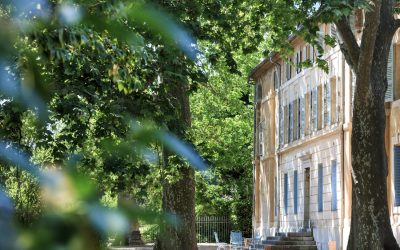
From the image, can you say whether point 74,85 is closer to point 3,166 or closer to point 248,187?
point 3,166

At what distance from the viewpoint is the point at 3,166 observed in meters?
1.53

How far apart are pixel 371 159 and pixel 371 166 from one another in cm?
18

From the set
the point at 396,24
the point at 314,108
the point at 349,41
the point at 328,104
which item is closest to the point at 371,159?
the point at 349,41

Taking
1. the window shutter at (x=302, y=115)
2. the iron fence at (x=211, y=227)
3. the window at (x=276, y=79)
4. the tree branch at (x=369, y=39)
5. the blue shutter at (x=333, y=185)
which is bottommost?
the iron fence at (x=211, y=227)

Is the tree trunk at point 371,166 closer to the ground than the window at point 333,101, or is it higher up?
closer to the ground

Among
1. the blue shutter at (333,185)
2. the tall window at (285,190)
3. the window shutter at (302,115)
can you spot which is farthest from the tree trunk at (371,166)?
the tall window at (285,190)

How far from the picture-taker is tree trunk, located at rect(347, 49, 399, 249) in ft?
68.2

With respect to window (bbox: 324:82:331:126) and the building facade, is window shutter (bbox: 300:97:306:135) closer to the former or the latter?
the building facade

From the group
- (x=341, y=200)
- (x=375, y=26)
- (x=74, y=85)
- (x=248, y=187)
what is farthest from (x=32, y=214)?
(x=248, y=187)

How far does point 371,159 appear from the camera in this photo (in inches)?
834

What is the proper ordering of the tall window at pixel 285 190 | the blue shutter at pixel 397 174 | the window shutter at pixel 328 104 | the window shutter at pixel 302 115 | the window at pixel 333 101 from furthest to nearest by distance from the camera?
the tall window at pixel 285 190 < the window shutter at pixel 302 115 < the window shutter at pixel 328 104 < the window at pixel 333 101 < the blue shutter at pixel 397 174

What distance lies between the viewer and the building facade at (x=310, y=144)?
2952 centimetres

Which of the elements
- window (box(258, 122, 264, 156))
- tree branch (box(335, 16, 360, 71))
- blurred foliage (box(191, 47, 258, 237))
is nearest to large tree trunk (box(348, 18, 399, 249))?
tree branch (box(335, 16, 360, 71))

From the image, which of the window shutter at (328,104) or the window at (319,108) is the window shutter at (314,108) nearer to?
the window at (319,108)
